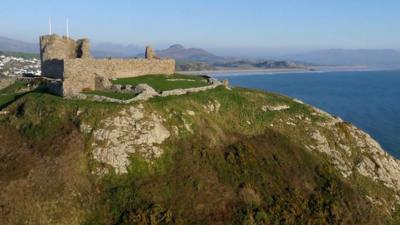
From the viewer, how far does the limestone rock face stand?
31.8 metres

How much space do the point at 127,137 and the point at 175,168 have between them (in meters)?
4.16

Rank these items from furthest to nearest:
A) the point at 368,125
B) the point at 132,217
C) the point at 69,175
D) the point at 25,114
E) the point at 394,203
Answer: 1. the point at 368,125
2. the point at 394,203
3. the point at 25,114
4. the point at 69,175
5. the point at 132,217

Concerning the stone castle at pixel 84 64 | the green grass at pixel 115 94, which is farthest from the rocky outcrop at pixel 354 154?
the stone castle at pixel 84 64

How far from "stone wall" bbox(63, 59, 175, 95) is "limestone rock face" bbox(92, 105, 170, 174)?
676 cm

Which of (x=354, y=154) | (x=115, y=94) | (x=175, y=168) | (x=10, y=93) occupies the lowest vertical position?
(x=354, y=154)

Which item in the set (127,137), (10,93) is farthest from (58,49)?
(127,137)

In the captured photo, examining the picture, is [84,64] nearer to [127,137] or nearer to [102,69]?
[102,69]

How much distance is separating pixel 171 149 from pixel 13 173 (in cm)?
1096

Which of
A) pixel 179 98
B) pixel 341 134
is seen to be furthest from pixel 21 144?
pixel 341 134

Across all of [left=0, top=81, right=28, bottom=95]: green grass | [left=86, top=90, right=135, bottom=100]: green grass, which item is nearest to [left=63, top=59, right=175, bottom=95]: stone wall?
[left=86, top=90, right=135, bottom=100]: green grass

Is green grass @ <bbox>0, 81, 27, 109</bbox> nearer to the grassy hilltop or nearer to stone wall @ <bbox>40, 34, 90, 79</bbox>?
the grassy hilltop

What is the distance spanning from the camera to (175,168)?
32.7 meters

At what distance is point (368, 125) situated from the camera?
86438 millimetres

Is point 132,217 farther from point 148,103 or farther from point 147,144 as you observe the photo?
point 148,103
